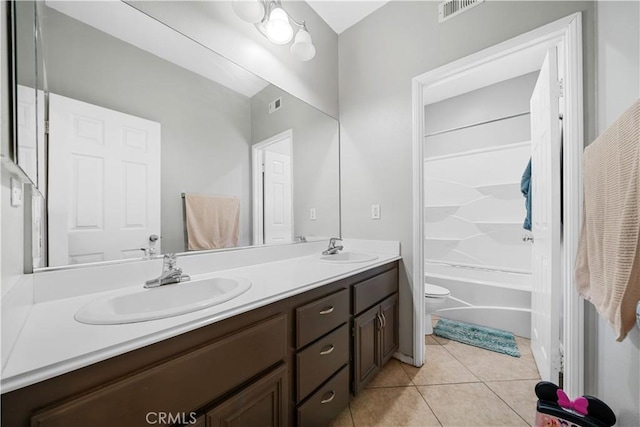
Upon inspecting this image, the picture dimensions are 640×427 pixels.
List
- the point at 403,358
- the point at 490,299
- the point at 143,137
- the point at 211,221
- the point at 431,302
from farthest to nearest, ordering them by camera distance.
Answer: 1. the point at 490,299
2. the point at 431,302
3. the point at 403,358
4. the point at 211,221
5. the point at 143,137

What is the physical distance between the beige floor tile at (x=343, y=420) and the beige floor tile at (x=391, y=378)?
28cm

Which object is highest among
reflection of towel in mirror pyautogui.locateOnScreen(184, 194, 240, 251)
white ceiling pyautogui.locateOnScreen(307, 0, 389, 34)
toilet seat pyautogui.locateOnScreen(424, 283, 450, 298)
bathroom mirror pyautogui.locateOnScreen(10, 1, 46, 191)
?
white ceiling pyautogui.locateOnScreen(307, 0, 389, 34)

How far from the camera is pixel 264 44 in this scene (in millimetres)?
1605

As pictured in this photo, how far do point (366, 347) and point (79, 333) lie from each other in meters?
1.30

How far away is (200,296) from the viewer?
1.08 metres

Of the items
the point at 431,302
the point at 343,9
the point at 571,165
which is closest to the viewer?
the point at 571,165

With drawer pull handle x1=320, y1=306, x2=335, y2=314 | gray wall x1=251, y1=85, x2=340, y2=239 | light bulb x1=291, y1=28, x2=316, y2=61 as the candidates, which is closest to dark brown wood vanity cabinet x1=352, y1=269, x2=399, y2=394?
drawer pull handle x1=320, y1=306, x2=335, y2=314

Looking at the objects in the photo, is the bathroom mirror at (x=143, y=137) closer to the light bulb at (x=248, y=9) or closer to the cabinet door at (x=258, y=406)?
the light bulb at (x=248, y=9)

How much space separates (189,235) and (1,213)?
27.9 inches

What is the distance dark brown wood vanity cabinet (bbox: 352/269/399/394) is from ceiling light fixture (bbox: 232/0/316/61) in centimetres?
155

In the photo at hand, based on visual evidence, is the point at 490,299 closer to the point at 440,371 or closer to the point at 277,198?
the point at 440,371

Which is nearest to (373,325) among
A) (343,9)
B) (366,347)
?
(366,347)

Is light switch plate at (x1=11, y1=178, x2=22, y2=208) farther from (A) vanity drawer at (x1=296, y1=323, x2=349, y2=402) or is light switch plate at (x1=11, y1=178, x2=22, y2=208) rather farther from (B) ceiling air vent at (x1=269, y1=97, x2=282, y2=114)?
(B) ceiling air vent at (x1=269, y1=97, x2=282, y2=114)

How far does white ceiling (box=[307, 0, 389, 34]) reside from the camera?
6.20ft
